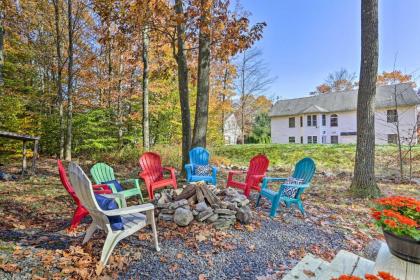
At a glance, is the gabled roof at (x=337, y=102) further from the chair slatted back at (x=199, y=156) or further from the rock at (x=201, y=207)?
the rock at (x=201, y=207)

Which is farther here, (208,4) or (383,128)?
(383,128)

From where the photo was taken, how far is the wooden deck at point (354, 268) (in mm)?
1625

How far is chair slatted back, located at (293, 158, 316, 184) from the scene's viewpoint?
3864 mm

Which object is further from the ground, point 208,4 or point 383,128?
point 208,4

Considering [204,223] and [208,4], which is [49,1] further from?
[204,223]

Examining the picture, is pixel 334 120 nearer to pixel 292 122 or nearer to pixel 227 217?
pixel 292 122

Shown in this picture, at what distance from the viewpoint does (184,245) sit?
2.72 meters

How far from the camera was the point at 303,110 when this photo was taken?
22094 mm

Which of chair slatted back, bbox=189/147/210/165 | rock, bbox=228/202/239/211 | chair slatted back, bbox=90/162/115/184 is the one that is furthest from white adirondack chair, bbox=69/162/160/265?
chair slatted back, bbox=189/147/210/165

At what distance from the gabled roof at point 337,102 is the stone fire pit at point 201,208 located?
62.9 ft

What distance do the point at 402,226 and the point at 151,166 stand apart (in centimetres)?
384

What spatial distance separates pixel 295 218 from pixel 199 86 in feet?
11.9

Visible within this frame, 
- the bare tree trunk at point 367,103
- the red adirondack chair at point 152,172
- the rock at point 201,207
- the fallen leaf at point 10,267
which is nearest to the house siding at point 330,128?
the bare tree trunk at point 367,103

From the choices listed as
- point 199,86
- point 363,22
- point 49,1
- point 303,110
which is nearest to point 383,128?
point 303,110
